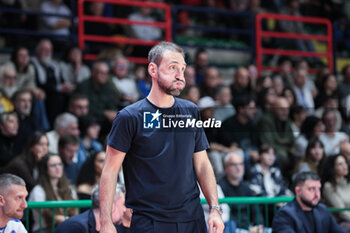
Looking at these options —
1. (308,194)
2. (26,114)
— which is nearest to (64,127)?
(26,114)

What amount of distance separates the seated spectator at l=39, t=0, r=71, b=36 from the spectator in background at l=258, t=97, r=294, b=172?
381 cm

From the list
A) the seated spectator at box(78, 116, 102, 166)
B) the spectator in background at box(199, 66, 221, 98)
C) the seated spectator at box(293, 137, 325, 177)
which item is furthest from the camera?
the spectator in background at box(199, 66, 221, 98)

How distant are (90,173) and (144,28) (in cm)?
495

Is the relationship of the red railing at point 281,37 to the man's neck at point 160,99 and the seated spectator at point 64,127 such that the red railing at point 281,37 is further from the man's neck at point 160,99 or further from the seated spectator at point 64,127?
the man's neck at point 160,99

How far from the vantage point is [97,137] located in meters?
8.55

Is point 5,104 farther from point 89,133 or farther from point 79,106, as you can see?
point 89,133

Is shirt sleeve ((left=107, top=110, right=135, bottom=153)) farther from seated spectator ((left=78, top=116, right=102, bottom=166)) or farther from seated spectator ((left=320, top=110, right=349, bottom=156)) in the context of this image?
seated spectator ((left=320, top=110, right=349, bottom=156))

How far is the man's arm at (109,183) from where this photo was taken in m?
3.57

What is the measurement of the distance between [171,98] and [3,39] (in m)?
7.71

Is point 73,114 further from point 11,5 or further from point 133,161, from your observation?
point 133,161

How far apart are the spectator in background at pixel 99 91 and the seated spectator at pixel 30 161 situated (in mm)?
1809

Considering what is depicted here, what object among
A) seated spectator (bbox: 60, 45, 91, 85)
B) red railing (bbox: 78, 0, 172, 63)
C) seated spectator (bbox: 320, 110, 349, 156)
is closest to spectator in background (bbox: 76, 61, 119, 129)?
seated spectator (bbox: 60, 45, 91, 85)

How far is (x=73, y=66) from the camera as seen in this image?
976 centimetres

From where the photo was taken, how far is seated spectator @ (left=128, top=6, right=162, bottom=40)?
11406 mm
